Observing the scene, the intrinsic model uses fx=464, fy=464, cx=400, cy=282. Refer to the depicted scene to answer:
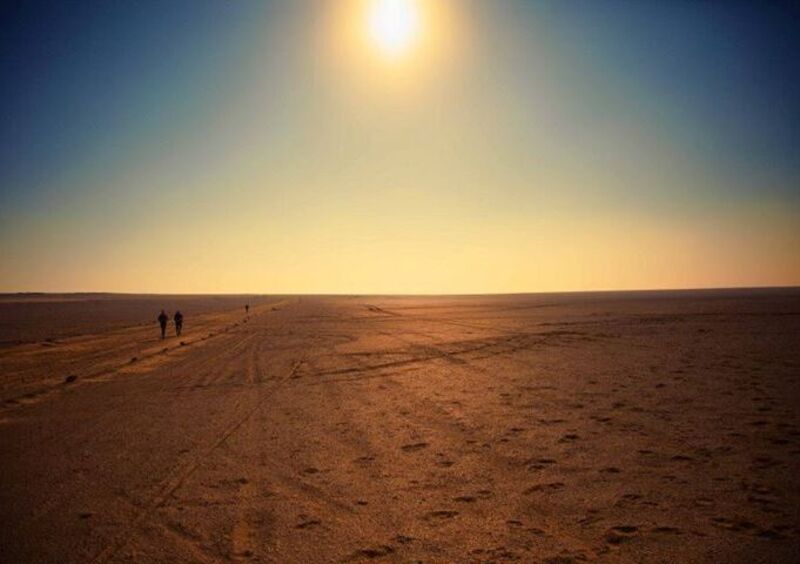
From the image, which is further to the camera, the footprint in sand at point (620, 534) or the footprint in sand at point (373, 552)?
the footprint in sand at point (620, 534)

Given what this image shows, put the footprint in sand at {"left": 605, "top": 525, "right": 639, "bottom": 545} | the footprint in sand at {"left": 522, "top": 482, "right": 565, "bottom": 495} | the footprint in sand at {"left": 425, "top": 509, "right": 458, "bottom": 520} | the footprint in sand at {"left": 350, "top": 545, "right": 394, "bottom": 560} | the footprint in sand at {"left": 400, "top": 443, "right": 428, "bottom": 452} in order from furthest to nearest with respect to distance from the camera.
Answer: the footprint in sand at {"left": 400, "top": 443, "right": 428, "bottom": 452} → the footprint in sand at {"left": 522, "top": 482, "right": 565, "bottom": 495} → the footprint in sand at {"left": 425, "top": 509, "right": 458, "bottom": 520} → the footprint in sand at {"left": 605, "top": 525, "right": 639, "bottom": 545} → the footprint in sand at {"left": 350, "top": 545, "right": 394, "bottom": 560}

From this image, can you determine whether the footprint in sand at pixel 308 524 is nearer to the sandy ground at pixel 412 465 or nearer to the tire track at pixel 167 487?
the sandy ground at pixel 412 465

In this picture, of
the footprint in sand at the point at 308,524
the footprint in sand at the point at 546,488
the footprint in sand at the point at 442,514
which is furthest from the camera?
the footprint in sand at the point at 546,488

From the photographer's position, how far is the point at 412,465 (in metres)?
7.07

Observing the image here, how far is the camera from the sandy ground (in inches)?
191

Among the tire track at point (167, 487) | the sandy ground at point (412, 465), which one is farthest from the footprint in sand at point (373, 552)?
the tire track at point (167, 487)

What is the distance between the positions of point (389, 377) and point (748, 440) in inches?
369

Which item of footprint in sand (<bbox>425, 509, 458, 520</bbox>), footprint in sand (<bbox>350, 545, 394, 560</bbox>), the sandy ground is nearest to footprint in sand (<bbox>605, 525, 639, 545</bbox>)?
the sandy ground

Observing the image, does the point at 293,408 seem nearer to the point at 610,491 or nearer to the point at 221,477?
the point at 221,477

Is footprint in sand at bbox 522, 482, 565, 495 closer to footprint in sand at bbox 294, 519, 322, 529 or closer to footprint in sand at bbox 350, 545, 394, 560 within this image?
footprint in sand at bbox 350, 545, 394, 560

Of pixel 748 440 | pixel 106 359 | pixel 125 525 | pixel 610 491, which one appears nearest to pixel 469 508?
pixel 610 491

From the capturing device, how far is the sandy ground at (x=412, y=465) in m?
4.86

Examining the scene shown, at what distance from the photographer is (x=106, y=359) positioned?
2081cm

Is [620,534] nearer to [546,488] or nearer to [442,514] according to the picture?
[546,488]
